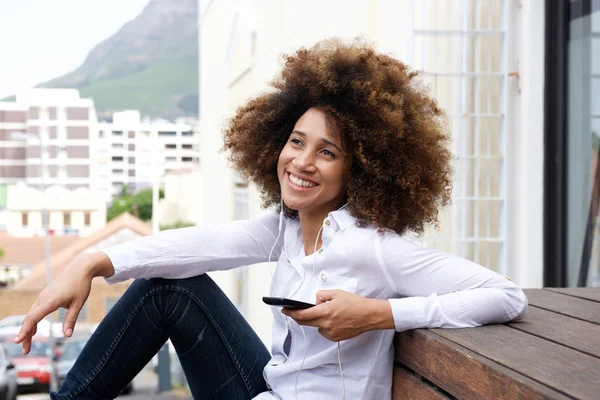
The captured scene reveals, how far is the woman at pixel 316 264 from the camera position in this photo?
1156mm

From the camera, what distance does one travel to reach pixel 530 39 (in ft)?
9.67

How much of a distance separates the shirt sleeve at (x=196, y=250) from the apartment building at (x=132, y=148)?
95.9 metres

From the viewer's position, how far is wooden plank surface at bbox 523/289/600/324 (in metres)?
1.28

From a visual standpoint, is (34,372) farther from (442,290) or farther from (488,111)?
(442,290)

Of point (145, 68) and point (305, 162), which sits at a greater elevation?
point (145, 68)

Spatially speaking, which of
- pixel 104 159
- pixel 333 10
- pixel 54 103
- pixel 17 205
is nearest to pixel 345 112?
pixel 333 10

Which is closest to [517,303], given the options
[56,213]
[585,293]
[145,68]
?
[585,293]

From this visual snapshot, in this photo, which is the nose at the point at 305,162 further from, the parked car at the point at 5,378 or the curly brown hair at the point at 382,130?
the parked car at the point at 5,378

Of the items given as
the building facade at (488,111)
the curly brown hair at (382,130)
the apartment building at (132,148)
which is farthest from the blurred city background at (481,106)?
the apartment building at (132,148)

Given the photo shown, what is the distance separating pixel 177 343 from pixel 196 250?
0.67ft

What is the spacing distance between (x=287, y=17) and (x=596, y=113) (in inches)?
173

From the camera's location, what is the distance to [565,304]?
1.40 m

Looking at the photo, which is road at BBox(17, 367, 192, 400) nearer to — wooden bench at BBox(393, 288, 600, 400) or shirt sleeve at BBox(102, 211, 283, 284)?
shirt sleeve at BBox(102, 211, 283, 284)

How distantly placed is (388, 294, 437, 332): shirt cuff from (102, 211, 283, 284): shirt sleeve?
38 centimetres
